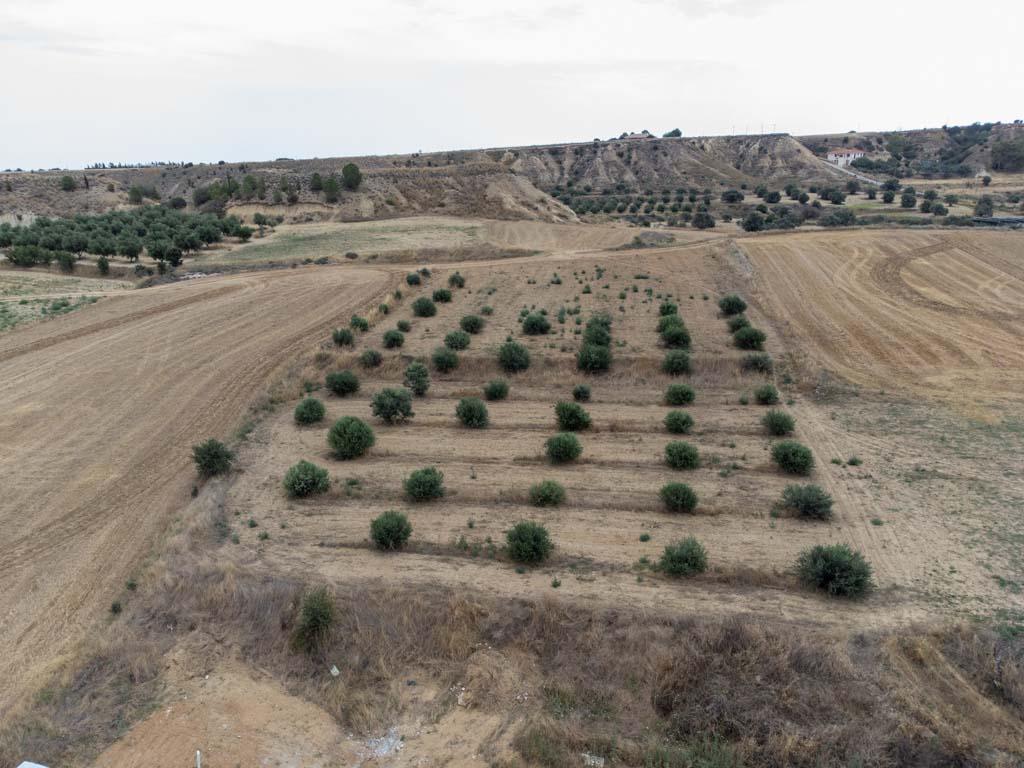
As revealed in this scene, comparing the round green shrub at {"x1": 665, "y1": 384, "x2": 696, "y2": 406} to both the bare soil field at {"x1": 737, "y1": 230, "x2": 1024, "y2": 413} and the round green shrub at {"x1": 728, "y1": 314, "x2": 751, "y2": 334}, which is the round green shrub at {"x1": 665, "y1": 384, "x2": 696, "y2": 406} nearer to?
the bare soil field at {"x1": 737, "y1": 230, "x2": 1024, "y2": 413}

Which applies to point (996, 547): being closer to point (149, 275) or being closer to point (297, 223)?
point (149, 275)

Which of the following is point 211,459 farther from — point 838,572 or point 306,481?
point 838,572

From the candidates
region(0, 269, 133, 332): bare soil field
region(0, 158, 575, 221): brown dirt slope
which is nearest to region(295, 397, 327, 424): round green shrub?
region(0, 269, 133, 332): bare soil field

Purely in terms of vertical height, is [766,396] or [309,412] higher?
[309,412]

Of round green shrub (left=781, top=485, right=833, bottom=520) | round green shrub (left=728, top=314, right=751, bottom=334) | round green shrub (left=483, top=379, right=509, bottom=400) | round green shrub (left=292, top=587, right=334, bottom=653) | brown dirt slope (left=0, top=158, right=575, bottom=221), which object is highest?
brown dirt slope (left=0, top=158, right=575, bottom=221)

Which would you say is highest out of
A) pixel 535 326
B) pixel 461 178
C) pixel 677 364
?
pixel 461 178

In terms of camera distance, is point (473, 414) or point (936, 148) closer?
point (473, 414)

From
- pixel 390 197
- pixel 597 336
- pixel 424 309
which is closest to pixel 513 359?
pixel 597 336
